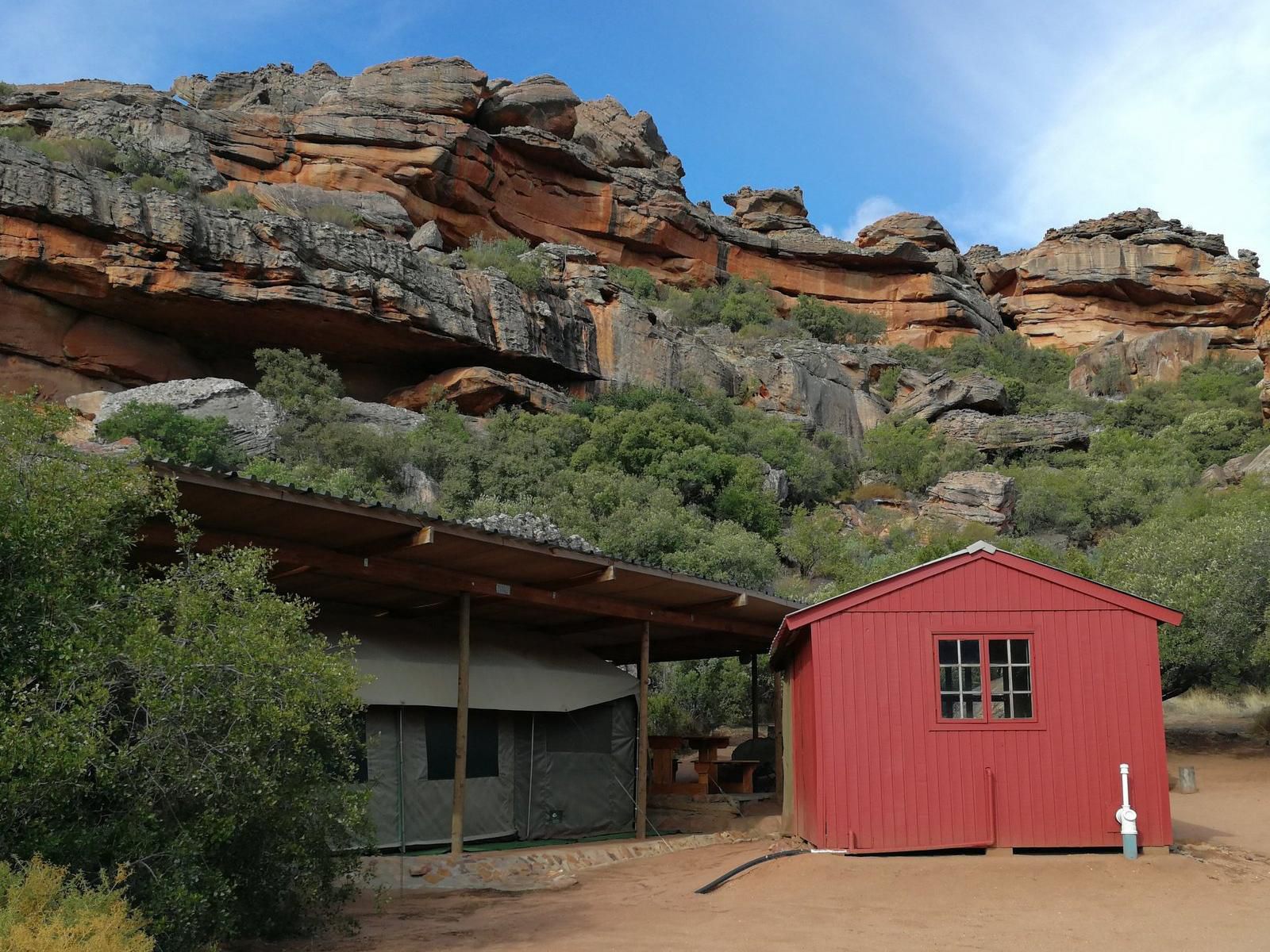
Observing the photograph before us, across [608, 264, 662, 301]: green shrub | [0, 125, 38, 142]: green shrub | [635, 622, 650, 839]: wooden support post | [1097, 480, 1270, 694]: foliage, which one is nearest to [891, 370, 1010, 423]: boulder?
[608, 264, 662, 301]: green shrub

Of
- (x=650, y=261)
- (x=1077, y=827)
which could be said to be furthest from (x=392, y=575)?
(x=650, y=261)

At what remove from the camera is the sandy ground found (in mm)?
7594

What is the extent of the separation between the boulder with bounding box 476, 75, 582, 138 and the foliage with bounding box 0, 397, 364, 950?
149 feet

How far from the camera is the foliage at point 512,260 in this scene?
38812mm

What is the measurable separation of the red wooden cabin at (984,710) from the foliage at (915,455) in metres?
30.3

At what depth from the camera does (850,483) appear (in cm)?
4106

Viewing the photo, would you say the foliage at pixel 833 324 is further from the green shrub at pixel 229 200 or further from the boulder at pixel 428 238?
the green shrub at pixel 229 200

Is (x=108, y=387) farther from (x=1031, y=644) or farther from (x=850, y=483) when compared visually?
(x=1031, y=644)

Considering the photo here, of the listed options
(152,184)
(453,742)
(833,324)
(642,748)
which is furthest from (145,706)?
(833,324)

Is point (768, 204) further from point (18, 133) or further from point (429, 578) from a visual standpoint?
point (429, 578)

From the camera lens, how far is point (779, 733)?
15.9 metres

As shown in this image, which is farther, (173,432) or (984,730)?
(173,432)

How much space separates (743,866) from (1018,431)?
36.9 metres

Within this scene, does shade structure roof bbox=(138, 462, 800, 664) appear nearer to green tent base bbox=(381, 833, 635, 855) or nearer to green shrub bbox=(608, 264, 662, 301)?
green tent base bbox=(381, 833, 635, 855)
